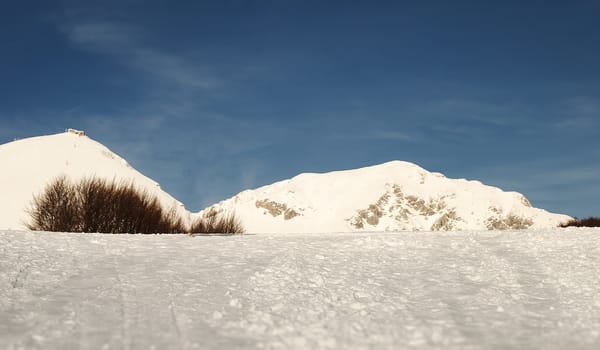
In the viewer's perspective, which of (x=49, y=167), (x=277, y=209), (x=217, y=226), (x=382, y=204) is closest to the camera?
(x=217, y=226)

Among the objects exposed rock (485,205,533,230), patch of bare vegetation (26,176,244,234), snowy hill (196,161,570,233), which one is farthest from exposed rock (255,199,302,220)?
Answer: patch of bare vegetation (26,176,244,234)

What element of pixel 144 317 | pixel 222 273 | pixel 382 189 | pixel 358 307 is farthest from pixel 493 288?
pixel 382 189

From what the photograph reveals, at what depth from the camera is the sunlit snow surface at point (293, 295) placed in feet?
16.4

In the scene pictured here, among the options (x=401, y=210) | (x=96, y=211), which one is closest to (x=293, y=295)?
(x=96, y=211)

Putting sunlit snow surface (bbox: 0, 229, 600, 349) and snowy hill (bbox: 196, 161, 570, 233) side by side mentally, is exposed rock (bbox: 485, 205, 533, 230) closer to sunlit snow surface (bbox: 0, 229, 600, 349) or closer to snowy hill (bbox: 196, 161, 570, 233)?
snowy hill (bbox: 196, 161, 570, 233)

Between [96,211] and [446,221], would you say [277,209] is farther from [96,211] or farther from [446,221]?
[96,211]

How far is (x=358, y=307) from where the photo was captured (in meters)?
6.00

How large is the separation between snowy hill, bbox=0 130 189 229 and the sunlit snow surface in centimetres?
3619

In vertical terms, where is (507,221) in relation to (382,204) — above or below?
below

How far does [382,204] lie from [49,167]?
129m

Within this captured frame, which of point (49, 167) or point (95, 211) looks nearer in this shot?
point (95, 211)

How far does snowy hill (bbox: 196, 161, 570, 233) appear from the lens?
156875mm

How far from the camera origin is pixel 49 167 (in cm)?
5162

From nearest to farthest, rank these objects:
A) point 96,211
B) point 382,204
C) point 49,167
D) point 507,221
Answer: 1. point 96,211
2. point 49,167
3. point 507,221
4. point 382,204
